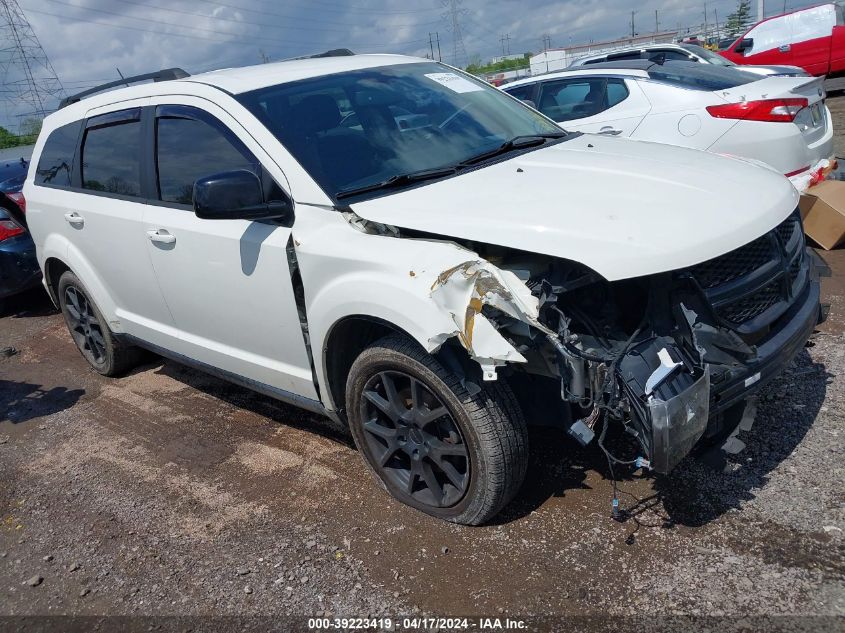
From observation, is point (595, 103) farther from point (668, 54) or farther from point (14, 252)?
point (668, 54)

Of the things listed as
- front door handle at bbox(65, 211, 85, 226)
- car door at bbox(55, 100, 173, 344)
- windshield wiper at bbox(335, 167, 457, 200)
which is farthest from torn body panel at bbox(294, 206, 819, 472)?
front door handle at bbox(65, 211, 85, 226)

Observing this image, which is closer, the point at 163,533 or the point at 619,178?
the point at 619,178

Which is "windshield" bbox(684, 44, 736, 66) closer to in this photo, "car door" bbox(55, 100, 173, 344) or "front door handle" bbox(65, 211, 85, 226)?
"car door" bbox(55, 100, 173, 344)

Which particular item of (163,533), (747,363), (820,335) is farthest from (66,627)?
(820,335)

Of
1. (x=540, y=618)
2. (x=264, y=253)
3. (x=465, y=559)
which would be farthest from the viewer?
(x=264, y=253)

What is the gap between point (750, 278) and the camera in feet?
8.97

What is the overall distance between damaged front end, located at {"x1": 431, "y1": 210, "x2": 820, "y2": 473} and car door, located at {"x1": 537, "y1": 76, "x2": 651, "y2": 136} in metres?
4.09

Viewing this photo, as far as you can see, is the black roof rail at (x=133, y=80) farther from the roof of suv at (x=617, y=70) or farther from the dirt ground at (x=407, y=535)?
the roof of suv at (x=617, y=70)

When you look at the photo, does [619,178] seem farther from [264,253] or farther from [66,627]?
[66,627]

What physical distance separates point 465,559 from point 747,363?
4.42ft

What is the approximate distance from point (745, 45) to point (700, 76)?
13.7m

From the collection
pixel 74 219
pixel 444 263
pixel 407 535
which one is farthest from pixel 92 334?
pixel 444 263

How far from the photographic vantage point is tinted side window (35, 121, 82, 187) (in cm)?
489

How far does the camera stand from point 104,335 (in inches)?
204
